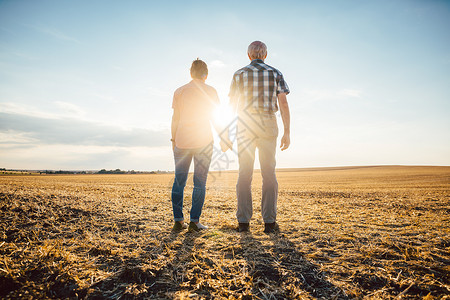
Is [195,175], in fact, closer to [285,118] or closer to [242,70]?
[285,118]

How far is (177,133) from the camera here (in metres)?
3.82

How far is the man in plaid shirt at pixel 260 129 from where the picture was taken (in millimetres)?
3666

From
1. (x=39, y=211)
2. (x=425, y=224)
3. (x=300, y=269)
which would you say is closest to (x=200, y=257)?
(x=300, y=269)

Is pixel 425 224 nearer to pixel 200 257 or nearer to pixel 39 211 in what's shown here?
pixel 200 257

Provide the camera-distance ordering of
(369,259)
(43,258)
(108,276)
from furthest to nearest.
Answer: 1. (369,259)
2. (43,258)
3. (108,276)

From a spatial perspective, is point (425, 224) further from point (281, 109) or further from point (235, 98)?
point (235, 98)

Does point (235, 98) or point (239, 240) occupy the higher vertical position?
point (235, 98)

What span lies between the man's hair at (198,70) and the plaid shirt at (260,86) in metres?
0.60

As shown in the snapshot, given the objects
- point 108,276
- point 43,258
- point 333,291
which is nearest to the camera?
point 333,291

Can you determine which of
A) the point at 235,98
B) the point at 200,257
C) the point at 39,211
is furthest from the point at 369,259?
the point at 39,211

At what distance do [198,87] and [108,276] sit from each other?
293 centimetres

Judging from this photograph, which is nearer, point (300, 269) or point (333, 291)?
point (333, 291)

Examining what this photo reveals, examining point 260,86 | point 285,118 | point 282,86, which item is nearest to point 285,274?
point 285,118

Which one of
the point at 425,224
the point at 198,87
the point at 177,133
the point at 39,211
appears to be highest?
the point at 198,87
